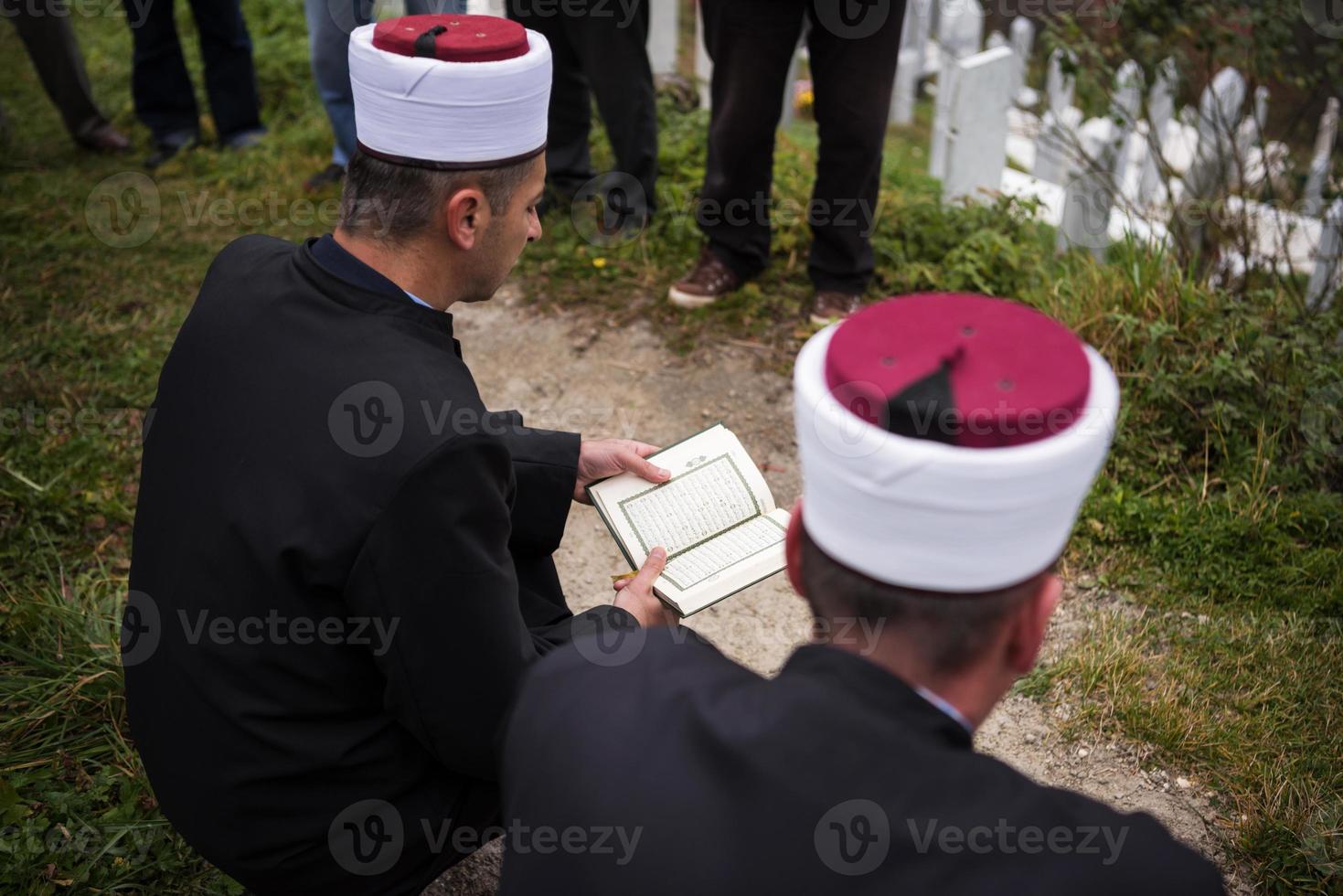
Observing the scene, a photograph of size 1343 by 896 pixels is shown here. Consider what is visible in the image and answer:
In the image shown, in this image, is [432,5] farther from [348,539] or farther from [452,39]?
[348,539]

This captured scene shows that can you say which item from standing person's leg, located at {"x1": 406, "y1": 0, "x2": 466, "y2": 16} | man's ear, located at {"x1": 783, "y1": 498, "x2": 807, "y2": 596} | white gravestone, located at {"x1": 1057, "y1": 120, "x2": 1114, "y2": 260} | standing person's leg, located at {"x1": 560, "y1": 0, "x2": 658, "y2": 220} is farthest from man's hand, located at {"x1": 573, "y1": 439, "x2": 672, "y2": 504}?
white gravestone, located at {"x1": 1057, "y1": 120, "x2": 1114, "y2": 260}

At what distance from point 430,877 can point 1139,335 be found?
109 inches

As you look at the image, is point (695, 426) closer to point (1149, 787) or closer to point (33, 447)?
point (1149, 787)

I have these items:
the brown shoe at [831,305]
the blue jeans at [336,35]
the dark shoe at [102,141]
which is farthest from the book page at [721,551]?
the dark shoe at [102,141]

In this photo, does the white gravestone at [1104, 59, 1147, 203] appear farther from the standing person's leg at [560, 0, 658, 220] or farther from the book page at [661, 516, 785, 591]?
the book page at [661, 516, 785, 591]

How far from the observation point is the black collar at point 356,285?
73.1 inches

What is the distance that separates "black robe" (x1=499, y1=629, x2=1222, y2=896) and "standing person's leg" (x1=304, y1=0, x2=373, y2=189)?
13.5 ft

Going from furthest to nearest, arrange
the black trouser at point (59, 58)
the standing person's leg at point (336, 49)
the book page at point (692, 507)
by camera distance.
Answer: the black trouser at point (59, 58)
the standing person's leg at point (336, 49)
the book page at point (692, 507)

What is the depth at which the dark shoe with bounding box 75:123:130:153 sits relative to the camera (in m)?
5.90

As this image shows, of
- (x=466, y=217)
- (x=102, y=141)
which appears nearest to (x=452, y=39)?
(x=466, y=217)

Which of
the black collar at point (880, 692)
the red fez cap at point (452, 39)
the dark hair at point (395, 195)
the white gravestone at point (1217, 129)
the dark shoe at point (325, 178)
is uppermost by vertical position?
the red fez cap at point (452, 39)

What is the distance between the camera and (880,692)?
1.22 m

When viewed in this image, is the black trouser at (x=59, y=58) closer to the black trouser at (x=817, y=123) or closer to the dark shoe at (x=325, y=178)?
the dark shoe at (x=325, y=178)

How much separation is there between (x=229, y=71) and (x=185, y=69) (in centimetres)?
24
